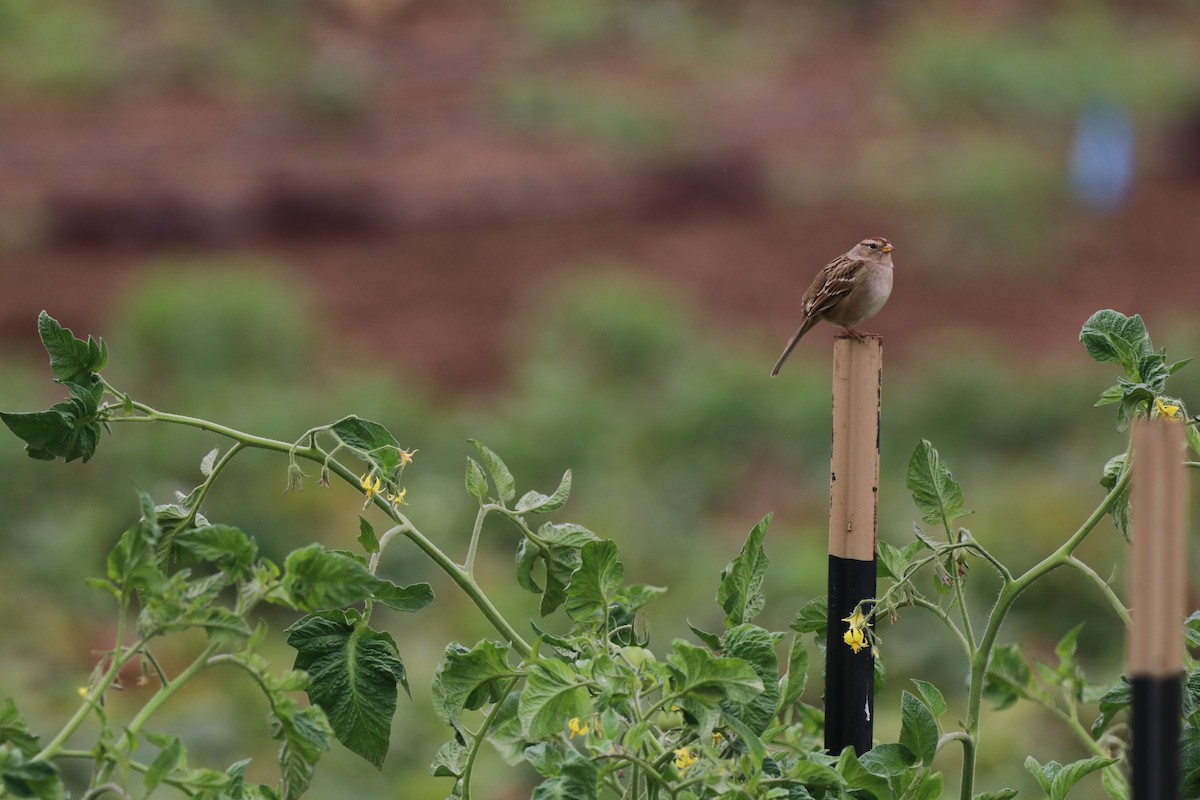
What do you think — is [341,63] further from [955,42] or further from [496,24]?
[955,42]

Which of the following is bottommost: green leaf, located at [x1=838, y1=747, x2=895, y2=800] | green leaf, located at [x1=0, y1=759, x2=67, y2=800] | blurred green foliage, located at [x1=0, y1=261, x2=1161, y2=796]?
green leaf, located at [x1=0, y1=759, x2=67, y2=800]

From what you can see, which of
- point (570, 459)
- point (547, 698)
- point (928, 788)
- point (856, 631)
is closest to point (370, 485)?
point (547, 698)

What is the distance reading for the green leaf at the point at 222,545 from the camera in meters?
1.28

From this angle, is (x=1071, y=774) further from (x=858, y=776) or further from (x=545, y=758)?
(x=545, y=758)

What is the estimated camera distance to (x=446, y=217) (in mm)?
13758

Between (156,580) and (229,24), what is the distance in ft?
56.7

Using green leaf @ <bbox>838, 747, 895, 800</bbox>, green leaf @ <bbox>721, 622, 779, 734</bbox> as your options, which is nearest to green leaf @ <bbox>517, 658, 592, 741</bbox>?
green leaf @ <bbox>721, 622, 779, 734</bbox>

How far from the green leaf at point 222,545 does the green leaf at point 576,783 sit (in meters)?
0.32

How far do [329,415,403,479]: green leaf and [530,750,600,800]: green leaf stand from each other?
36cm

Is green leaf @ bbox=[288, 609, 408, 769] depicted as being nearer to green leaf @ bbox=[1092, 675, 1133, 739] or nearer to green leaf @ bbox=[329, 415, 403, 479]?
green leaf @ bbox=[329, 415, 403, 479]

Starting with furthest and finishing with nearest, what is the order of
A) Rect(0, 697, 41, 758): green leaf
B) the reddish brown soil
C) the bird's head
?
1. the reddish brown soil
2. the bird's head
3. Rect(0, 697, 41, 758): green leaf

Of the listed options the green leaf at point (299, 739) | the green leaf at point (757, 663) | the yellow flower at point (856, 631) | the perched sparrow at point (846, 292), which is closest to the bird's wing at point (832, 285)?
the perched sparrow at point (846, 292)

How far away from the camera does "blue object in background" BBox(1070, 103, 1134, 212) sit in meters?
13.1

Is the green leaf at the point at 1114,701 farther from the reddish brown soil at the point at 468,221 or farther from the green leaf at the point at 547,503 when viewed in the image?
the reddish brown soil at the point at 468,221
